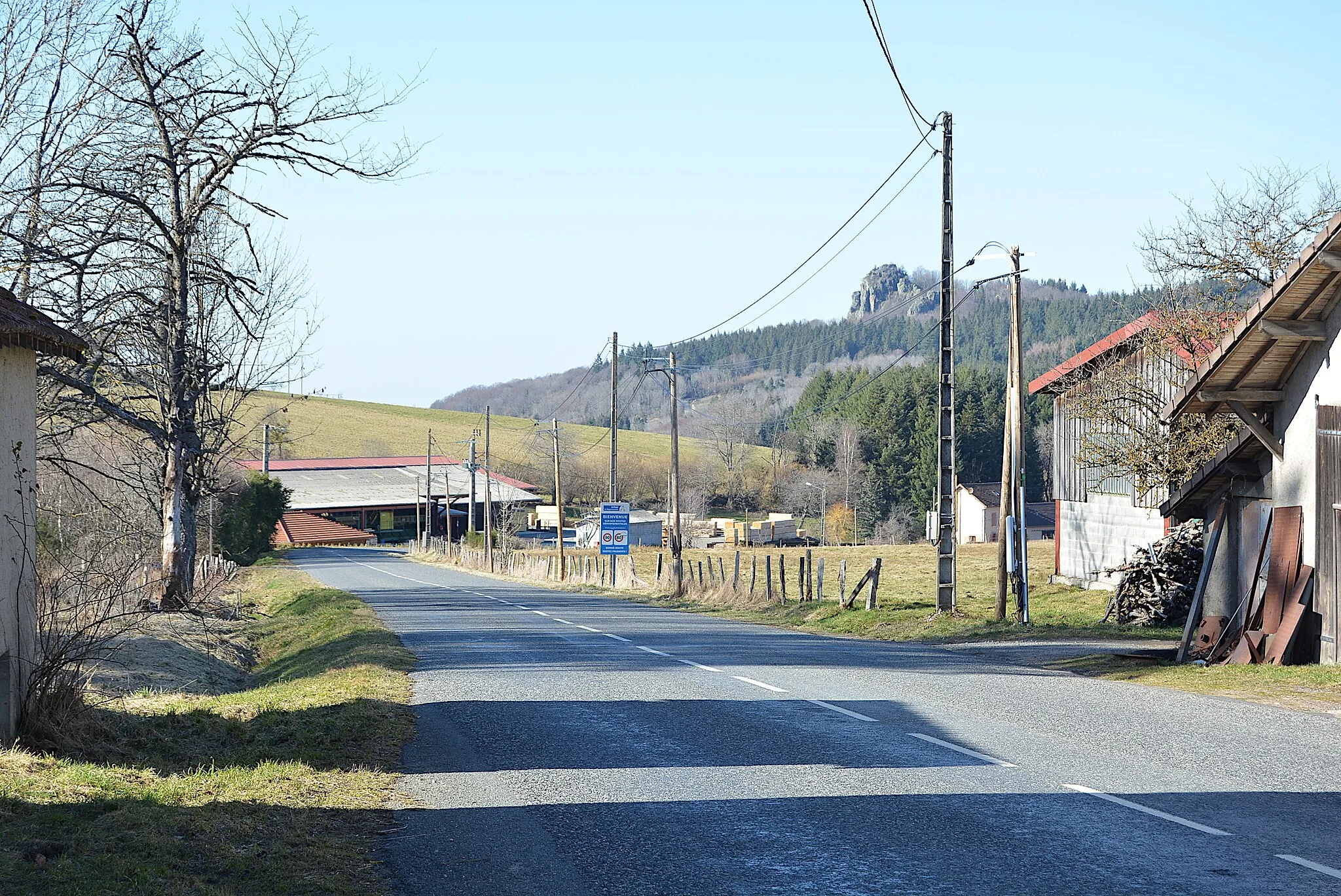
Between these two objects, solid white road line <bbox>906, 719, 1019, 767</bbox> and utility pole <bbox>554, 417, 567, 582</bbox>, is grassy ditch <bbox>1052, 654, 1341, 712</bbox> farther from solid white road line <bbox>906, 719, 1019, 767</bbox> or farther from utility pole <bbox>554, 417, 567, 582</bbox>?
utility pole <bbox>554, 417, 567, 582</bbox>

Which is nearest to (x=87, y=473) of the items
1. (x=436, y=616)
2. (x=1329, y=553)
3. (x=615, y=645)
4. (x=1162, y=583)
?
(x=436, y=616)

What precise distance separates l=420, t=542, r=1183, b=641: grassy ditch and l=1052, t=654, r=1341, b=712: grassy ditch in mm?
4404

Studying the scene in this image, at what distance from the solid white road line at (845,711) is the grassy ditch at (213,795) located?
163 inches

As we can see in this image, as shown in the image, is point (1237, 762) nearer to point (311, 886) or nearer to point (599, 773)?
point (599, 773)

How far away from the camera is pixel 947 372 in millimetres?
23609

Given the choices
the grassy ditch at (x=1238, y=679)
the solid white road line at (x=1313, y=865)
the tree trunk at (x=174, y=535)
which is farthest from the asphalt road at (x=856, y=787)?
the tree trunk at (x=174, y=535)

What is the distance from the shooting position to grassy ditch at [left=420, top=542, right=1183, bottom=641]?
891 inches

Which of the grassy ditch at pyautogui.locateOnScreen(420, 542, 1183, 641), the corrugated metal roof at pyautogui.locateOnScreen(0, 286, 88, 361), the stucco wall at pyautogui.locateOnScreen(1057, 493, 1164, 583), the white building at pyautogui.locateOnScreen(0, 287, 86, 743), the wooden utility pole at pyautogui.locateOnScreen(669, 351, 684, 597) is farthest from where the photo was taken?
the wooden utility pole at pyautogui.locateOnScreen(669, 351, 684, 597)

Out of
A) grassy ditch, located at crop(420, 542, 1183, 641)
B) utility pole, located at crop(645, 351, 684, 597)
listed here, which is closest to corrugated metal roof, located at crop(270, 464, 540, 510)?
grassy ditch, located at crop(420, 542, 1183, 641)

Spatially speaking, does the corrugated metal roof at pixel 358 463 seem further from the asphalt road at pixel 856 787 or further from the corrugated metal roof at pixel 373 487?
the asphalt road at pixel 856 787

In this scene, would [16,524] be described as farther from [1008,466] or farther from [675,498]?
[675,498]

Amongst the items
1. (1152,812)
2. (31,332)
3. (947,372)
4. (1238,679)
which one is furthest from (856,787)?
(947,372)

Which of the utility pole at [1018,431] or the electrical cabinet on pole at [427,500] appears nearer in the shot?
the utility pole at [1018,431]

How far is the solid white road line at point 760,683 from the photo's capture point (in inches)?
557
